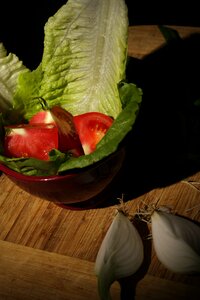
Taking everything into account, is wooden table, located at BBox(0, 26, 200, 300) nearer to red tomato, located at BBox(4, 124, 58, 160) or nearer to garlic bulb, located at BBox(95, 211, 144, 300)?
garlic bulb, located at BBox(95, 211, 144, 300)

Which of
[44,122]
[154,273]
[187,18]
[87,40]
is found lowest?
[187,18]

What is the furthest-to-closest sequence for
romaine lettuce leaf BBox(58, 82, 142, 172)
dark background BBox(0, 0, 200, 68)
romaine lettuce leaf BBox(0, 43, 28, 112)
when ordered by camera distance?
1. dark background BBox(0, 0, 200, 68)
2. romaine lettuce leaf BBox(0, 43, 28, 112)
3. romaine lettuce leaf BBox(58, 82, 142, 172)

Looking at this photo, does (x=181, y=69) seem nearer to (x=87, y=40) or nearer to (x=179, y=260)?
(x=87, y=40)

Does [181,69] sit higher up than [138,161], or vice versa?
[181,69]

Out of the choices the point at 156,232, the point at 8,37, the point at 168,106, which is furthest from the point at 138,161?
the point at 8,37

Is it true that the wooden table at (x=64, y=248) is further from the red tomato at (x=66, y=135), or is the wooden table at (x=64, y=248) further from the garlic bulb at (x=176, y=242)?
the red tomato at (x=66, y=135)

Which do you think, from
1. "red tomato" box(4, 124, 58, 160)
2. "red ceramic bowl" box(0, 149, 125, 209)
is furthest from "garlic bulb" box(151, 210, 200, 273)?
"red tomato" box(4, 124, 58, 160)

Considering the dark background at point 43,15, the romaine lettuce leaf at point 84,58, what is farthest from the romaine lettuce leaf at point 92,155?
the dark background at point 43,15
